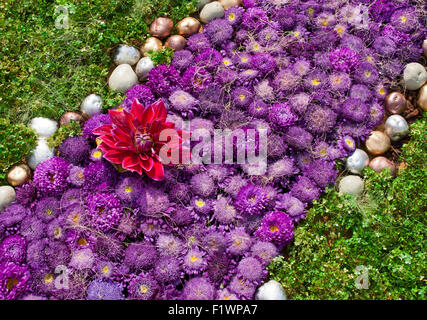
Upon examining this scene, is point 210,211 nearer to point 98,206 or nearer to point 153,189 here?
point 153,189

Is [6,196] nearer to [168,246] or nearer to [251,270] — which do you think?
[168,246]

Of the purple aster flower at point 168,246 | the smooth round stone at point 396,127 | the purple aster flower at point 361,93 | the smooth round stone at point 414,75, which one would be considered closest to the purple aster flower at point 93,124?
the purple aster flower at point 168,246

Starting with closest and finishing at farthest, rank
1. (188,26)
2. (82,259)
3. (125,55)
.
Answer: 1. (82,259)
2. (125,55)
3. (188,26)

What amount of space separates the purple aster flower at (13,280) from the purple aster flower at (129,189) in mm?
854

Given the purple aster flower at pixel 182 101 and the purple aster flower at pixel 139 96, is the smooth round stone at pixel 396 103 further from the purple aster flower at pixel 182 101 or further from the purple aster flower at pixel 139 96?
the purple aster flower at pixel 139 96

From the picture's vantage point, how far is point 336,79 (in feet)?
11.2

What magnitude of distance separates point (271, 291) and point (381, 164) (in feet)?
4.60

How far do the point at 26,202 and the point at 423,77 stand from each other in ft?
11.4

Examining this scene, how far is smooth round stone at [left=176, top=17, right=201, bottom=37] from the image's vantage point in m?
3.65

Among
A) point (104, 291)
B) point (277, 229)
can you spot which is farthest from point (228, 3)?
point (104, 291)

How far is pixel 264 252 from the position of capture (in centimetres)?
292

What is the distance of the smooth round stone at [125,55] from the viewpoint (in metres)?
3.55

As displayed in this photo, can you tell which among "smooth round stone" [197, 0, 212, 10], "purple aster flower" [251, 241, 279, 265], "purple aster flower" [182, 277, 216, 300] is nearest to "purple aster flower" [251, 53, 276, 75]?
"smooth round stone" [197, 0, 212, 10]

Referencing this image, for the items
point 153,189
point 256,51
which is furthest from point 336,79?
point 153,189
